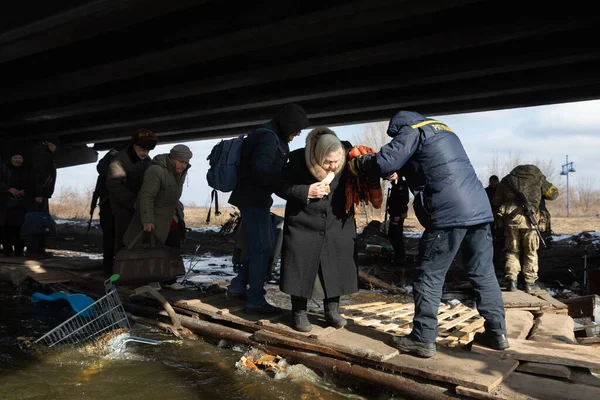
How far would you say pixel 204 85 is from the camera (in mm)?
9477

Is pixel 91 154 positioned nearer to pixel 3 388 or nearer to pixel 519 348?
pixel 3 388

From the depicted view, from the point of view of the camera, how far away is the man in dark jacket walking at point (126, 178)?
6.05 m

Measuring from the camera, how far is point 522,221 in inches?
279

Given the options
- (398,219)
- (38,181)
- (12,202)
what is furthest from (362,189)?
(12,202)

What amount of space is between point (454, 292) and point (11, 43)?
7890 millimetres

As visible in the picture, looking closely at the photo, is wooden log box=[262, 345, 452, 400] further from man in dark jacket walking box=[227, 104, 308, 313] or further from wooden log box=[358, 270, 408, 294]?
wooden log box=[358, 270, 408, 294]

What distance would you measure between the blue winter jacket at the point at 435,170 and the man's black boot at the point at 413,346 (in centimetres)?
89

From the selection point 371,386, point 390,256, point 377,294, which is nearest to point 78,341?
point 371,386

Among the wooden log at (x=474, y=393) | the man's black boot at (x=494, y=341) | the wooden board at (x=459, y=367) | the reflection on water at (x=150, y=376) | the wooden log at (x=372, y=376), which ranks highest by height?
the man's black boot at (x=494, y=341)

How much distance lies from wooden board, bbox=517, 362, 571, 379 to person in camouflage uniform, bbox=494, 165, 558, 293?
376 centimetres

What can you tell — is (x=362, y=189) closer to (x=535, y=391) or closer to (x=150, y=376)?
(x=535, y=391)

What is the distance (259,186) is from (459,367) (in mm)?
2293

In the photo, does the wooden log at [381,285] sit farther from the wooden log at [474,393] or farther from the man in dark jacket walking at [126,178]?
the wooden log at [474,393]

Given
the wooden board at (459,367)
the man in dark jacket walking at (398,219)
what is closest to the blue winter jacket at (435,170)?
the wooden board at (459,367)
